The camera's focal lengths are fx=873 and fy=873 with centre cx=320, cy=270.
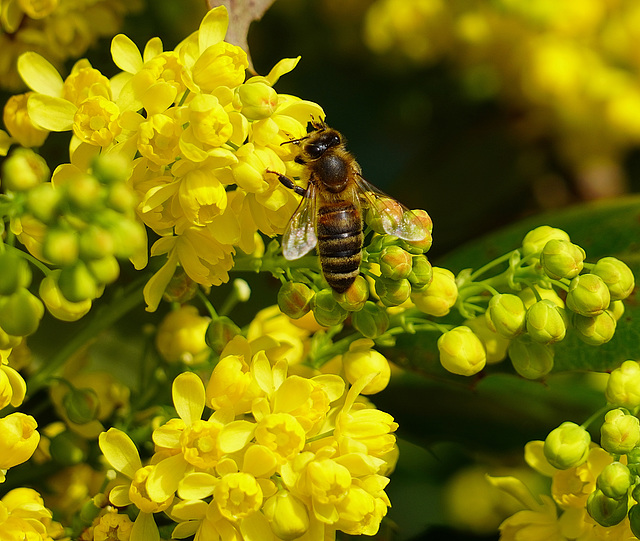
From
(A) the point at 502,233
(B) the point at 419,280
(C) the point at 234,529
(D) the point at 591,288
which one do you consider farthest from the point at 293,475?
(A) the point at 502,233

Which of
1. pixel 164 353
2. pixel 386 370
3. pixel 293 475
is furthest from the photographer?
pixel 164 353

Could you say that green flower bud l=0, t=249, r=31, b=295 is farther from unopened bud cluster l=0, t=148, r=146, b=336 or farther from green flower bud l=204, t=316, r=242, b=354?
green flower bud l=204, t=316, r=242, b=354

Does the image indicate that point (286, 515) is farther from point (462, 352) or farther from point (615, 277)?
point (615, 277)

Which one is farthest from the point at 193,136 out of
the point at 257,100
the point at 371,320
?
the point at 371,320

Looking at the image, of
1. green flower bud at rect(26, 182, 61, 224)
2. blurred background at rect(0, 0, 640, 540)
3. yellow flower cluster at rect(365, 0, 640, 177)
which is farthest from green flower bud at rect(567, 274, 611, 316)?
yellow flower cluster at rect(365, 0, 640, 177)

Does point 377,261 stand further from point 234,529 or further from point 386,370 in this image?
point 234,529

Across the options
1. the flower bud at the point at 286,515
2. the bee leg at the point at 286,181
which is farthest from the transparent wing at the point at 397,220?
the flower bud at the point at 286,515
